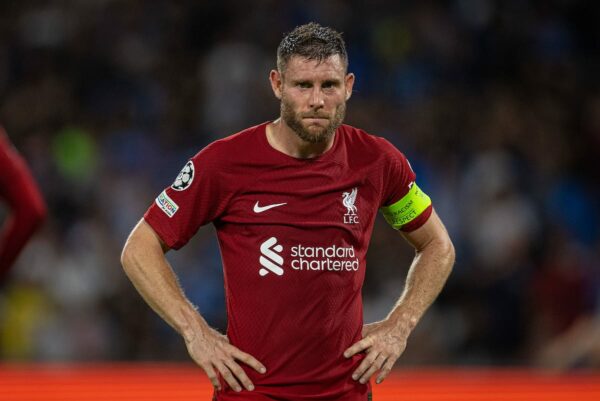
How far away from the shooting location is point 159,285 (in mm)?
3619

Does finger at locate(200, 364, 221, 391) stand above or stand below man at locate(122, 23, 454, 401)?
below

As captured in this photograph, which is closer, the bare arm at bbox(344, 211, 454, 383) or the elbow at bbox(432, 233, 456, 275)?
the bare arm at bbox(344, 211, 454, 383)

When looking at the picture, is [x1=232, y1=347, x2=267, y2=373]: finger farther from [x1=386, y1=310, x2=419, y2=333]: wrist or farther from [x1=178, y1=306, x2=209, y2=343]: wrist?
[x1=386, y1=310, x2=419, y2=333]: wrist

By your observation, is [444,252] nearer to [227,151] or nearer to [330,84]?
[330,84]

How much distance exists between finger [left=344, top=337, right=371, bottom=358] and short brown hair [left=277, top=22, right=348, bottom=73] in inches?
36.6

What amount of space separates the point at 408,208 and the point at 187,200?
0.82 m

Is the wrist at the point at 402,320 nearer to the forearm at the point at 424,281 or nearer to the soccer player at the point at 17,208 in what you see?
the forearm at the point at 424,281

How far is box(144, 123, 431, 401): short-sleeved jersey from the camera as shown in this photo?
3635 millimetres

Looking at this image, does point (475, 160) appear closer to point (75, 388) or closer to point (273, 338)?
point (75, 388)

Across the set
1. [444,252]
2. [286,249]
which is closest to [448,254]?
[444,252]

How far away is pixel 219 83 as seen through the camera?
10219mm

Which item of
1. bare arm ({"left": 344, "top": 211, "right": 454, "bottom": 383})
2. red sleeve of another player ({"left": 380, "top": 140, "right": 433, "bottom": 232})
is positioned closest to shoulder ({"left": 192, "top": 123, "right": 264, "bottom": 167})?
red sleeve of another player ({"left": 380, "top": 140, "right": 433, "bottom": 232})

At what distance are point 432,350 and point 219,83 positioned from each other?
3.39 m

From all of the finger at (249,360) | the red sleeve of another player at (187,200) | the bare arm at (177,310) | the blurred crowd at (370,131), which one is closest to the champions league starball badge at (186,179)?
the red sleeve of another player at (187,200)
